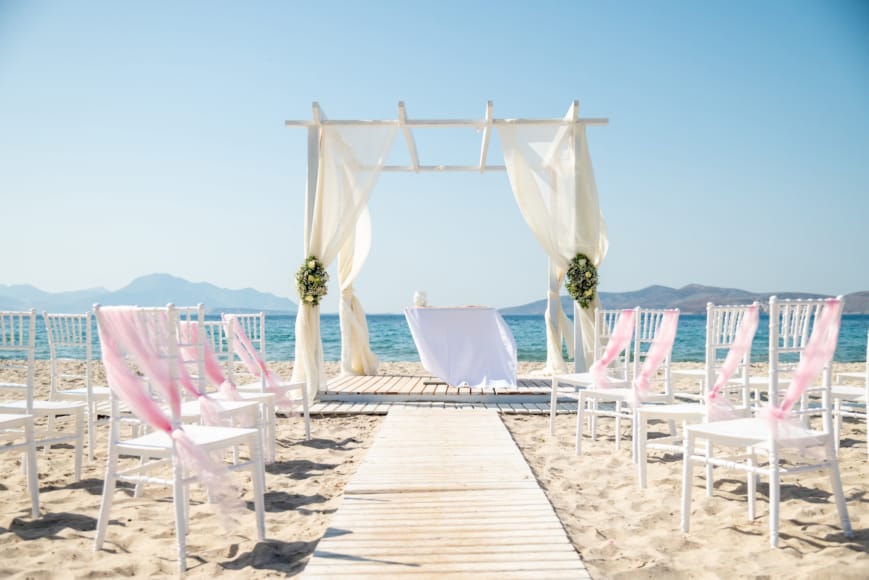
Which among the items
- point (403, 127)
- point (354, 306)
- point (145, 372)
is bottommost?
point (145, 372)

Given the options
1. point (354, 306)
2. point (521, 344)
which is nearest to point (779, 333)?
point (354, 306)

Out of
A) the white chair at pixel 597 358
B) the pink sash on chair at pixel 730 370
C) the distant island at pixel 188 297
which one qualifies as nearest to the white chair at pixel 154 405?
the pink sash on chair at pixel 730 370

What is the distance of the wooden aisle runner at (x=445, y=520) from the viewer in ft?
7.47

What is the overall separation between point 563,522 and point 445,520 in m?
0.55

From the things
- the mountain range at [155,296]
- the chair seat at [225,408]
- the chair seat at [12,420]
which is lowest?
the chair seat at [12,420]

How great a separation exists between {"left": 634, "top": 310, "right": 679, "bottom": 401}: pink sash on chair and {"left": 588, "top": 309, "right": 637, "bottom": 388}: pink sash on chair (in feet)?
1.21

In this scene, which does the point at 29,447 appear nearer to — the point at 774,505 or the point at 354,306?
the point at 774,505

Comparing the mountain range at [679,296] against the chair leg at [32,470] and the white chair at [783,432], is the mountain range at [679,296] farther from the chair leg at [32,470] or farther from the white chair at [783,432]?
the chair leg at [32,470]

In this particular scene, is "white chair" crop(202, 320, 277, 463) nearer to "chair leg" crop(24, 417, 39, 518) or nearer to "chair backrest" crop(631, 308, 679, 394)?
"chair leg" crop(24, 417, 39, 518)

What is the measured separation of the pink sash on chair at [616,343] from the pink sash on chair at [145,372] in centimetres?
295

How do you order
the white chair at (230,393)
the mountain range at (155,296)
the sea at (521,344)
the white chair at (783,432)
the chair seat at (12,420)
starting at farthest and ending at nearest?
1. the mountain range at (155,296)
2. the sea at (521,344)
3. the white chair at (230,393)
4. the chair seat at (12,420)
5. the white chair at (783,432)

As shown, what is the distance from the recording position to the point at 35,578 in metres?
2.27

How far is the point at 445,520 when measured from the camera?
2.83m

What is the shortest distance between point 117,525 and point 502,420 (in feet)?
11.7
